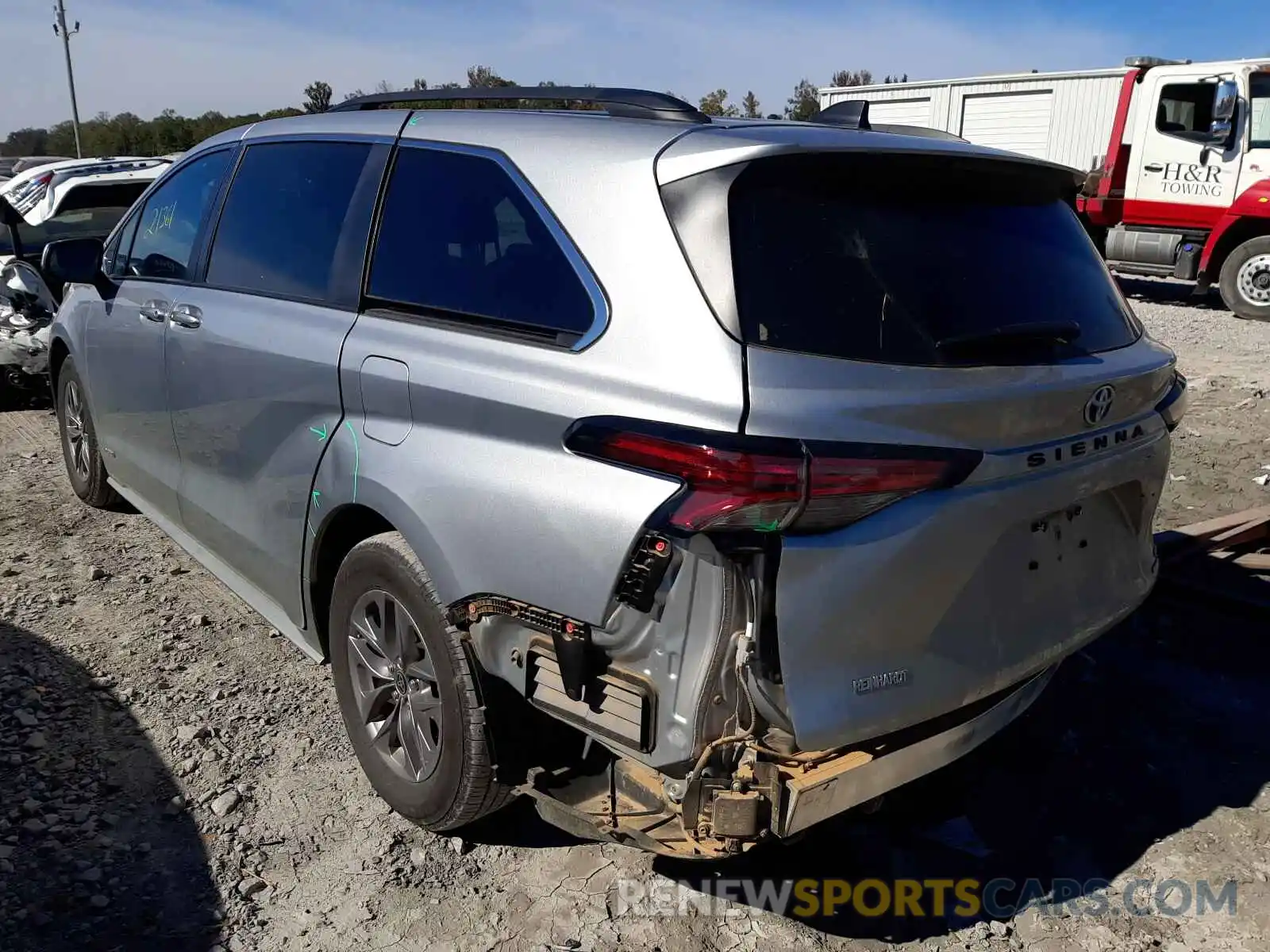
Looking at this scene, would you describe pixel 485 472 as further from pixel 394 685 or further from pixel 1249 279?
pixel 1249 279

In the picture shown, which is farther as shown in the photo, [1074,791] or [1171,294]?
[1171,294]

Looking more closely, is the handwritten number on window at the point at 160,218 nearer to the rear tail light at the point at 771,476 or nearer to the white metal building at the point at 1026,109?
the rear tail light at the point at 771,476

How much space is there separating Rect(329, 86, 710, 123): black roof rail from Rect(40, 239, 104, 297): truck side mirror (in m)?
2.04

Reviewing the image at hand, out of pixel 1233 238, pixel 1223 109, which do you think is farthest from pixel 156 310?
pixel 1223 109

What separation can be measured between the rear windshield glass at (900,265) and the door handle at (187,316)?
87.0 inches

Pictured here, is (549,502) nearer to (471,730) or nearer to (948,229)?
(471,730)

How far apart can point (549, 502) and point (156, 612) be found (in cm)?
271

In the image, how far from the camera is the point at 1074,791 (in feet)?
10.4

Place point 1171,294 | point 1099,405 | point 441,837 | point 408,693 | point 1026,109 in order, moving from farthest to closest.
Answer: point 1026,109 → point 1171,294 → point 441,837 → point 408,693 → point 1099,405

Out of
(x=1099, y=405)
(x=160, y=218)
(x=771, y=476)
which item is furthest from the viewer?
(x=160, y=218)

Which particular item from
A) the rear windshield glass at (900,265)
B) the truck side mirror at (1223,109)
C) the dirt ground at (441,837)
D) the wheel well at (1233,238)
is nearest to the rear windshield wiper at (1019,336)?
the rear windshield glass at (900,265)
